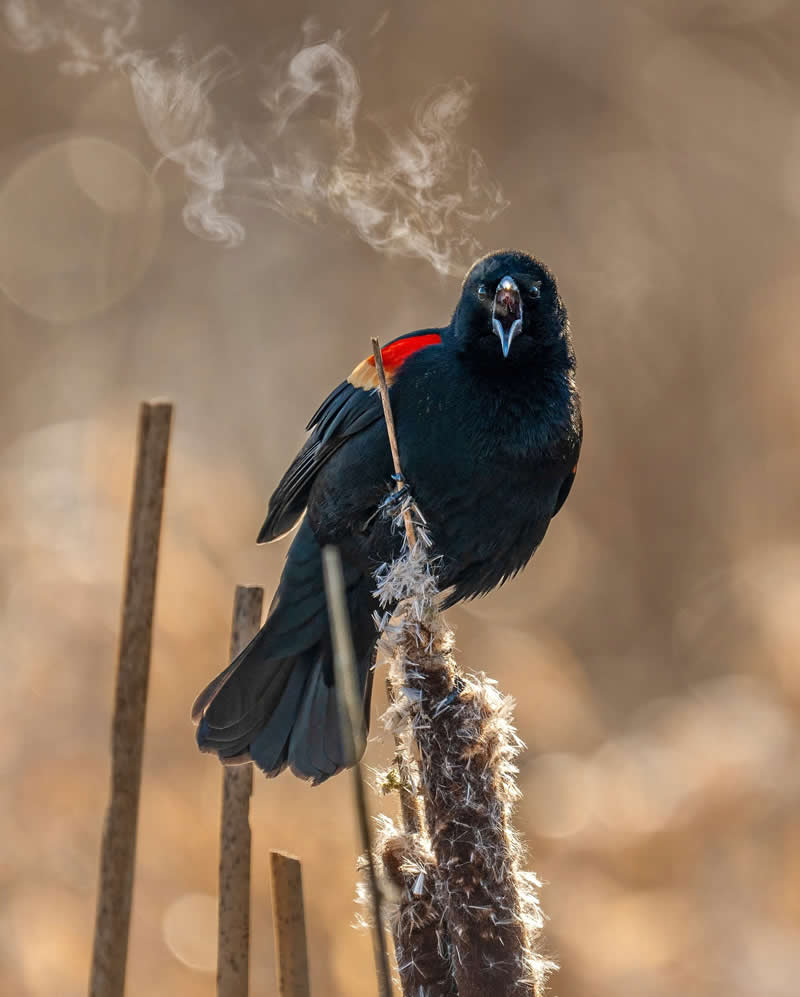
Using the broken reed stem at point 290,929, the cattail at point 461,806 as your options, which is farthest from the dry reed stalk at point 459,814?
the broken reed stem at point 290,929

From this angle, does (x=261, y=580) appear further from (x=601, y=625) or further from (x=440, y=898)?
(x=440, y=898)

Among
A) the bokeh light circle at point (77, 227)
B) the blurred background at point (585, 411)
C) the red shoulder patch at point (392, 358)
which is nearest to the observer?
the red shoulder patch at point (392, 358)

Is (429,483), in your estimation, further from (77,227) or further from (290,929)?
(77,227)

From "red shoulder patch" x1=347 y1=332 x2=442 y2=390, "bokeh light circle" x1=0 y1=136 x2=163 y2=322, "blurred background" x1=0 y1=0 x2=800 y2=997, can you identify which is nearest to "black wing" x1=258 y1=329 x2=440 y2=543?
"red shoulder patch" x1=347 y1=332 x2=442 y2=390

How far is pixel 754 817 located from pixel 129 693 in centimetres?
239

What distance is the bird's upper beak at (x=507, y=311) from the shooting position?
63.4 inches

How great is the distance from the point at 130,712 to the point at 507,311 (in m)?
0.88

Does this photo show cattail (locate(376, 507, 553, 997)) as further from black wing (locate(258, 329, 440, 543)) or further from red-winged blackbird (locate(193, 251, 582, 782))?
black wing (locate(258, 329, 440, 543))

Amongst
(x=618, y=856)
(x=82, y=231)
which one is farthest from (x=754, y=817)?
(x=82, y=231)

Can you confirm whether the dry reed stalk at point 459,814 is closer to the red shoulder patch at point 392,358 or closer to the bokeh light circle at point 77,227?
the red shoulder patch at point 392,358

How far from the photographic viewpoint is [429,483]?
164 cm

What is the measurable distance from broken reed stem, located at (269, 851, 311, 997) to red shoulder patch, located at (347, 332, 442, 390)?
0.90 meters

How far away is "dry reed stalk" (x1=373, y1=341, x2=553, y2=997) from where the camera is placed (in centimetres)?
97

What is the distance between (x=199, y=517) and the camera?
3115mm
